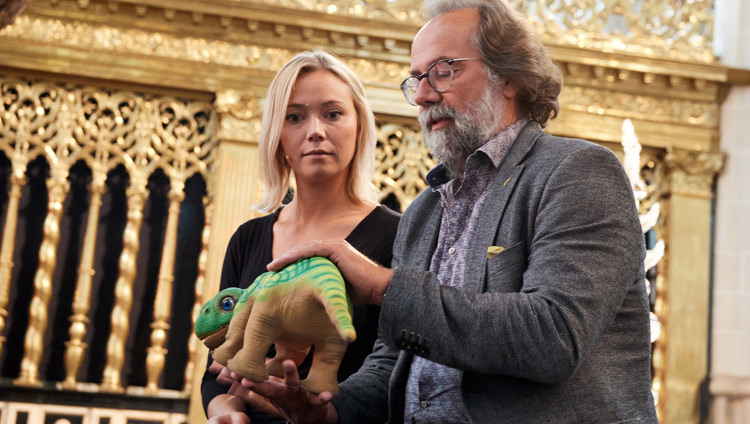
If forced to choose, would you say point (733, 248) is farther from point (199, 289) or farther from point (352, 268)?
point (352, 268)

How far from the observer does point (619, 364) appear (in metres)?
1.52

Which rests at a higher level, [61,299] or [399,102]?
[399,102]

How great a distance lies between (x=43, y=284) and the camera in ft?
15.6

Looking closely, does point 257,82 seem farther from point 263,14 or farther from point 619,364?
point 619,364

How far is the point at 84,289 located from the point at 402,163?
2018 millimetres

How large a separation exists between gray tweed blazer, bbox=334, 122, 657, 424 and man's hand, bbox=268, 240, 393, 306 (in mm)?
24

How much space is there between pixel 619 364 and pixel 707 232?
4269 mm

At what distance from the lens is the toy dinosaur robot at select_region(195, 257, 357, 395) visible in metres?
1.42

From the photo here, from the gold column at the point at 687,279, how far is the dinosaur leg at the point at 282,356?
165 inches

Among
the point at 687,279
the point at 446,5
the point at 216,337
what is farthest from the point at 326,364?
the point at 687,279

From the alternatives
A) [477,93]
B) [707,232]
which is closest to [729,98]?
[707,232]

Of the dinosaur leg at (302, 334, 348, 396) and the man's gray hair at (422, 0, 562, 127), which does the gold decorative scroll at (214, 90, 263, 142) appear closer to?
the man's gray hair at (422, 0, 562, 127)

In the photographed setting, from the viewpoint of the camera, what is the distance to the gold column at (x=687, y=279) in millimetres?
5246

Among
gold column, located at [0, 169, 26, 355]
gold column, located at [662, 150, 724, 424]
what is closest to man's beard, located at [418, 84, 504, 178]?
gold column, located at [0, 169, 26, 355]
